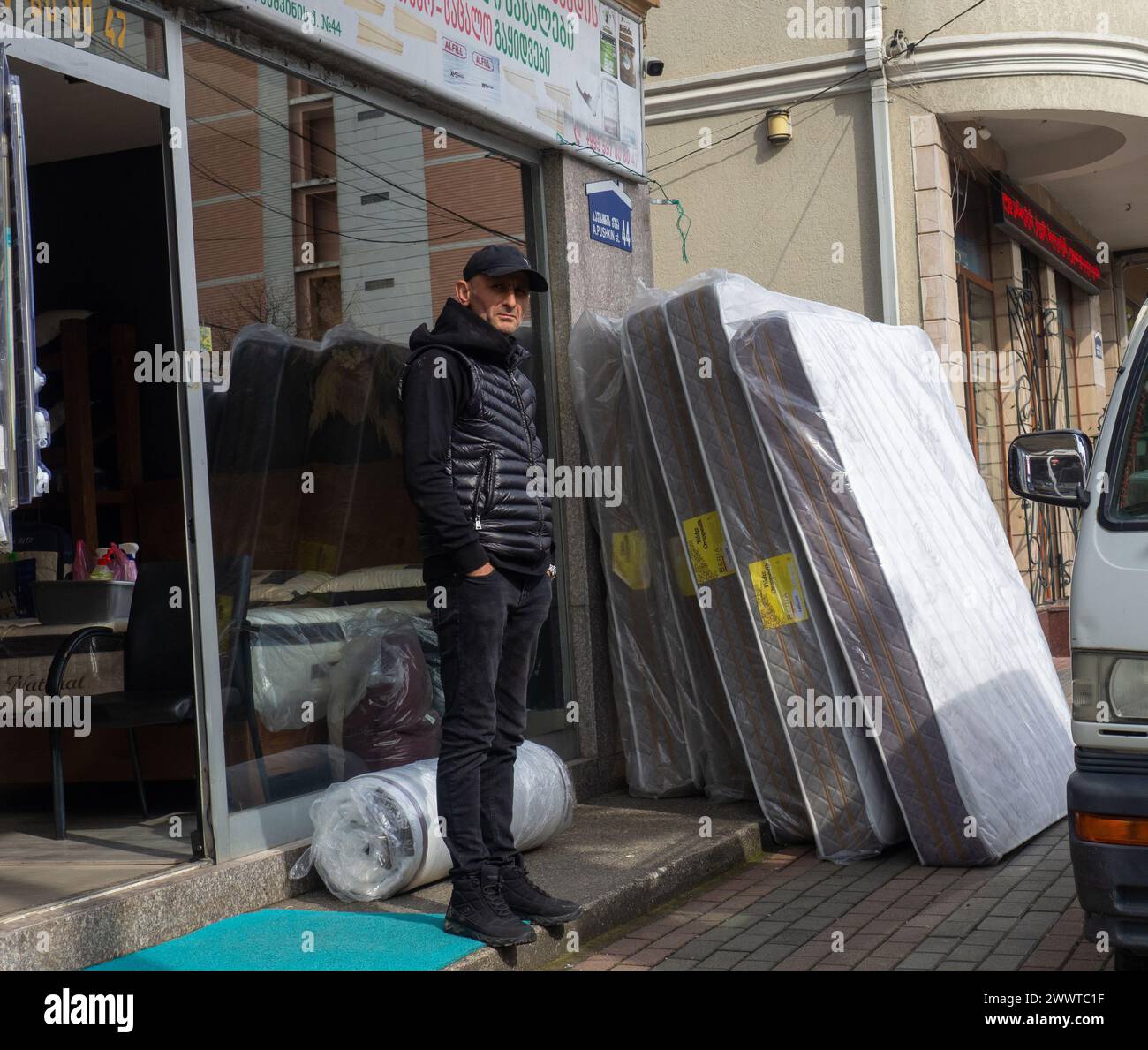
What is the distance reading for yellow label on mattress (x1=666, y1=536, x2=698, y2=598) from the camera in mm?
6438

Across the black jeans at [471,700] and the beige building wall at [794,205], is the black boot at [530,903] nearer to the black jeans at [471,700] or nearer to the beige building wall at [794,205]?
the black jeans at [471,700]

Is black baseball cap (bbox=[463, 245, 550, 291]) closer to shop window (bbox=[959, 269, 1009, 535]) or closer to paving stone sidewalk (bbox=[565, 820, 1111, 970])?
paving stone sidewalk (bbox=[565, 820, 1111, 970])

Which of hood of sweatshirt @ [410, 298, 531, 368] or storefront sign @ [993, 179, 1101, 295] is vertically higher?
storefront sign @ [993, 179, 1101, 295]

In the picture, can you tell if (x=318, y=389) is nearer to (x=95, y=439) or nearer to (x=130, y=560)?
(x=130, y=560)

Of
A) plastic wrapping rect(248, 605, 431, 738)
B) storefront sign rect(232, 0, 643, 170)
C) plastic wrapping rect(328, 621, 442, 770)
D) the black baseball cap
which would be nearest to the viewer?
the black baseball cap

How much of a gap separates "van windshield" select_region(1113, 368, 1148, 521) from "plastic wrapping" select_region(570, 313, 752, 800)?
277cm

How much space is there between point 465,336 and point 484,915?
1.76 meters

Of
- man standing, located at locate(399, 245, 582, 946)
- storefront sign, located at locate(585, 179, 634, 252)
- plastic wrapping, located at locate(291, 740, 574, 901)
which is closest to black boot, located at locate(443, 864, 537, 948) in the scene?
man standing, located at locate(399, 245, 582, 946)

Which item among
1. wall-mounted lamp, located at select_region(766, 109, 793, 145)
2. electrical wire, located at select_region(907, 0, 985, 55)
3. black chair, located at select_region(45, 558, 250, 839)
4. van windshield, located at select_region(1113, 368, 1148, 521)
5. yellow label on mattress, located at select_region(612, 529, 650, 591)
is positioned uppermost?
electrical wire, located at select_region(907, 0, 985, 55)

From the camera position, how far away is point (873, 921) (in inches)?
190

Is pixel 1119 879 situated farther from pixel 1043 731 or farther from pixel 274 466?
pixel 274 466

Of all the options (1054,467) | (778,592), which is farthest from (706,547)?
(1054,467)

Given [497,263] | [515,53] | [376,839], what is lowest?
[376,839]

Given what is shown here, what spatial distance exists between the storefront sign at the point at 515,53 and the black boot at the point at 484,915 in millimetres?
3101
